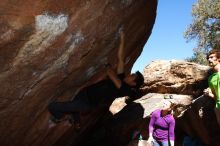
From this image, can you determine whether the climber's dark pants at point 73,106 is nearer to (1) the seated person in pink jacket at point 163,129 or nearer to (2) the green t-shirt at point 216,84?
(1) the seated person in pink jacket at point 163,129

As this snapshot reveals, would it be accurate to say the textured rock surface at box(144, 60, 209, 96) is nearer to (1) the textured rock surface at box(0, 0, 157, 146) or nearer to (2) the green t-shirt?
(1) the textured rock surface at box(0, 0, 157, 146)

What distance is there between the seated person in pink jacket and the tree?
17981 mm

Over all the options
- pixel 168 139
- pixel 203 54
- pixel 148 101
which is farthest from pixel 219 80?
pixel 203 54

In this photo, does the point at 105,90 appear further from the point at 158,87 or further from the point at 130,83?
the point at 158,87

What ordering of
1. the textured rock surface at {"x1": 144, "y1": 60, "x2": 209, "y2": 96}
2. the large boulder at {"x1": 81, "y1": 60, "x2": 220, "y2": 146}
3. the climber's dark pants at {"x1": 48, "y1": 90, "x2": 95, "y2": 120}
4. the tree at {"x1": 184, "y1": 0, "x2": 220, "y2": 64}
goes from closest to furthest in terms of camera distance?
the climber's dark pants at {"x1": 48, "y1": 90, "x2": 95, "y2": 120}, the large boulder at {"x1": 81, "y1": 60, "x2": 220, "y2": 146}, the textured rock surface at {"x1": 144, "y1": 60, "x2": 209, "y2": 96}, the tree at {"x1": 184, "y1": 0, "x2": 220, "y2": 64}

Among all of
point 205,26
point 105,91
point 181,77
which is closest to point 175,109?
point 181,77

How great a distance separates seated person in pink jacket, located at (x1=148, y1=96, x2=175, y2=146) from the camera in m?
7.97

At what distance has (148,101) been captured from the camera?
13180mm

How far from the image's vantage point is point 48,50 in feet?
24.6

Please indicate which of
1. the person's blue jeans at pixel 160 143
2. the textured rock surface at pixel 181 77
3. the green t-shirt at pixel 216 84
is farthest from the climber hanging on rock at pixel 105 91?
the textured rock surface at pixel 181 77

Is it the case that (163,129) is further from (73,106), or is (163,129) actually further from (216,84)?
(73,106)

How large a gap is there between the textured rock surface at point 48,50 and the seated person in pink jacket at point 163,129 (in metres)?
1.79

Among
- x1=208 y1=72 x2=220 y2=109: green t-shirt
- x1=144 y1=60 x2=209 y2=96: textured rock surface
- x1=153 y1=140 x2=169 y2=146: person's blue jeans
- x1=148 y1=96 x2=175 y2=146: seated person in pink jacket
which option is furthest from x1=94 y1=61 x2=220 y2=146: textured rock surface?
x1=208 y1=72 x2=220 y2=109: green t-shirt

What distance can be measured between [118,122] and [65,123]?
3474 mm
